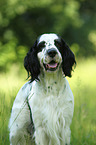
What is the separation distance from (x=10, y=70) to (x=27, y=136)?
8.77 m

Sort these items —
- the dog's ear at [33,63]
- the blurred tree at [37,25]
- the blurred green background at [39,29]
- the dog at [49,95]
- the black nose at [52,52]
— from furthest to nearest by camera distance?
the blurred tree at [37,25]
the blurred green background at [39,29]
the dog's ear at [33,63]
the dog at [49,95]
the black nose at [52,52]

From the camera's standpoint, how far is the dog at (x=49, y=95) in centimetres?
323

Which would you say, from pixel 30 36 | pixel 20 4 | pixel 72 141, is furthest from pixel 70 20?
pixel 72 141

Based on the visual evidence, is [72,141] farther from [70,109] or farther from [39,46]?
[39,46]

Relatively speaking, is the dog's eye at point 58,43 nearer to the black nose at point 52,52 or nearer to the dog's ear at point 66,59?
the dog's ear at point 66,59

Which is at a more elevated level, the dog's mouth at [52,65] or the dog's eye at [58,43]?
the dog's eye at [58,43]

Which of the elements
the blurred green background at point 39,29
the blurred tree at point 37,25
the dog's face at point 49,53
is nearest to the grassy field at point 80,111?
the blurred green background at point 39,29

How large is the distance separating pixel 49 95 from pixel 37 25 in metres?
13.7

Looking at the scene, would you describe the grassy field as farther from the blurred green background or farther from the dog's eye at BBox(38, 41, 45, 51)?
the dog's eye at BBox(38, 41, 45, 51)

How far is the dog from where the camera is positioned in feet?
10.6

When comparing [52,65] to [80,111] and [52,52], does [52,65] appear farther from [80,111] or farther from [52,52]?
[80,111]

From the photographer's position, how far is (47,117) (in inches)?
128

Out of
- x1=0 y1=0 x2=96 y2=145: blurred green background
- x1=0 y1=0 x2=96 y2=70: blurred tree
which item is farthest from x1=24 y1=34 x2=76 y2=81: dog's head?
x1=0 y1=0 x2=96 y2=70: blurred tree

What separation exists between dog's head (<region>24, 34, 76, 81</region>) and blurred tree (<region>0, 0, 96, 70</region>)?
9.13m
